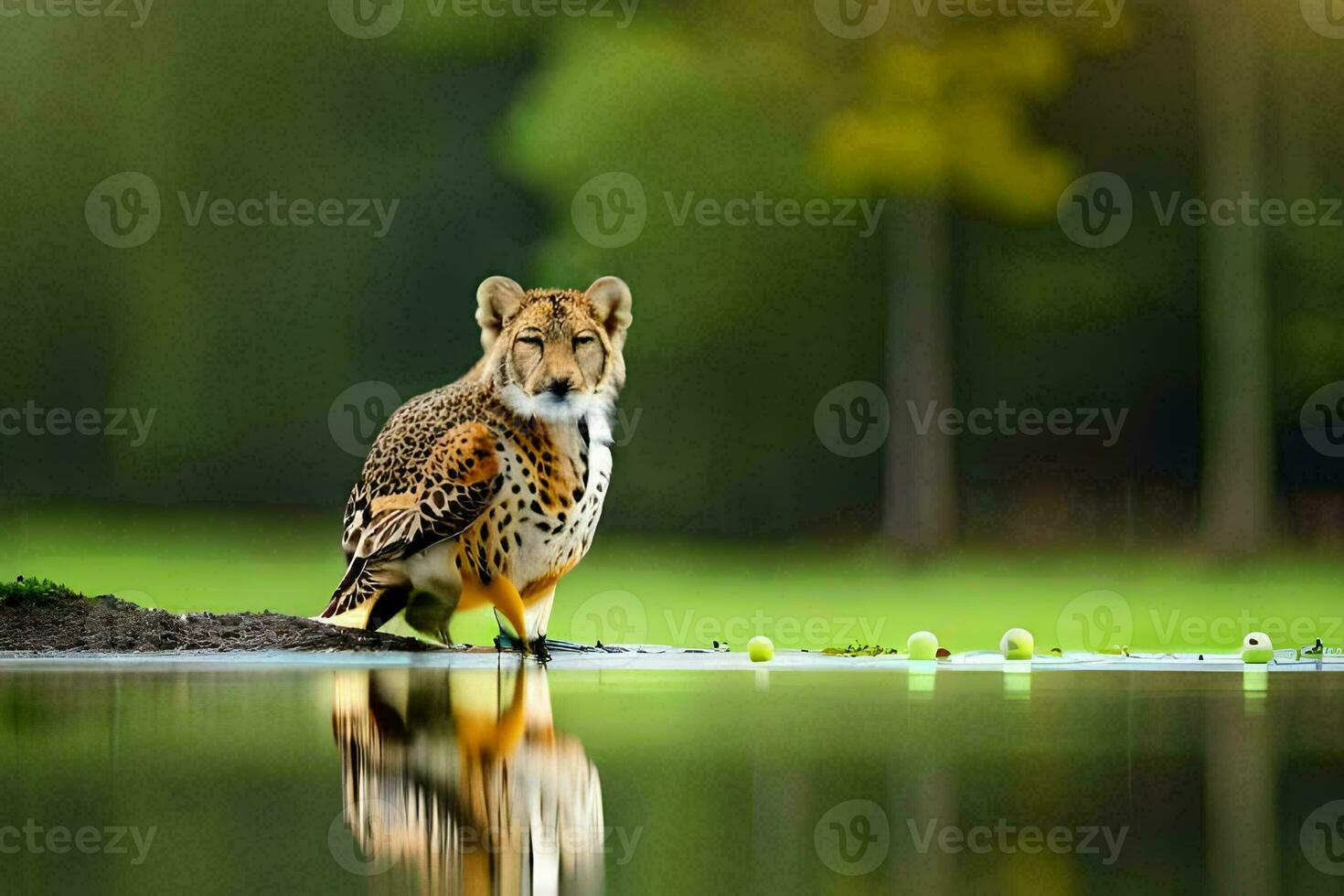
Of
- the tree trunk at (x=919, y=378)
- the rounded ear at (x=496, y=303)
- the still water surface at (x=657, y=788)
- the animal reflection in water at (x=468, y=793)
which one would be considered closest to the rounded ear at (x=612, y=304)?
the rounded ear at (x=496, y=303)

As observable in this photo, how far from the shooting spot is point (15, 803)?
2.28m

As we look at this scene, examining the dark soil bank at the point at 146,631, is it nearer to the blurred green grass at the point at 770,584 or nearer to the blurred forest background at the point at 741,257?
the blurred green grass at the point at 770,584

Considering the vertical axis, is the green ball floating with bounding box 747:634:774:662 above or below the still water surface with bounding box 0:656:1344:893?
above

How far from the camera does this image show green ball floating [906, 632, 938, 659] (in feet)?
14.9

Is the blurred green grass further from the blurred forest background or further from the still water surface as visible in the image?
the still water surface

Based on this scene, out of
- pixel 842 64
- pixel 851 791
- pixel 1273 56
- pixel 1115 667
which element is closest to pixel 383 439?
pixel 1115 667

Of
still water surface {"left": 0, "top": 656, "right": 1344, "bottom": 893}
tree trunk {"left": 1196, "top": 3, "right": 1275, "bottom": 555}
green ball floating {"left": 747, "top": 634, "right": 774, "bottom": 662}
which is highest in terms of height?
tree trunk {"left": 1196, "top": 3, "right": 1275, "bottom": 555}

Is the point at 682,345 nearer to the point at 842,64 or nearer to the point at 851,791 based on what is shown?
the point at 842,64

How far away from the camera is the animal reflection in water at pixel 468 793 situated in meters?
1.79

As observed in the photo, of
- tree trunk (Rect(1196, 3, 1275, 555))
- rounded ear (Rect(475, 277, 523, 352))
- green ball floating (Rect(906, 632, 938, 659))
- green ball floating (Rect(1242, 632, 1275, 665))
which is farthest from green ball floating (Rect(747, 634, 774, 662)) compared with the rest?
tree trunk (Rect(1196, 3, 1275, 555))

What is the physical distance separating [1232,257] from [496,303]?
3639 mm

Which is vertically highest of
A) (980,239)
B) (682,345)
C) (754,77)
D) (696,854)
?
(754,77)

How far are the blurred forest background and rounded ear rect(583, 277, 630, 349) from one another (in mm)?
2039

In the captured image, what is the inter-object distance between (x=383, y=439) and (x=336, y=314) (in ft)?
7.89
